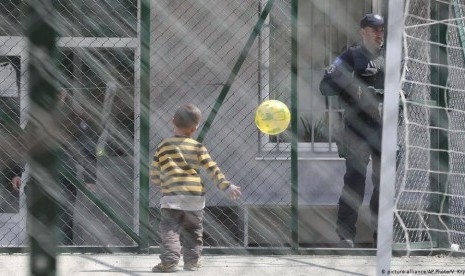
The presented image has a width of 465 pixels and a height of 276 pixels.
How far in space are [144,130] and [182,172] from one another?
0.88m

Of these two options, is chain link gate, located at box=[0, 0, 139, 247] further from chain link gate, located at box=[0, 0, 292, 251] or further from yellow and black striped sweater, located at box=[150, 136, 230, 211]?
yellow and black striped sweater, located at box=[150, 136, 230, 211]

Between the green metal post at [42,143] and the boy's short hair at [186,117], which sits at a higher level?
the green metal post at [42,143]

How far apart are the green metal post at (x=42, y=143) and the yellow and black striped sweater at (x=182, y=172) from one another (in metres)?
3.98

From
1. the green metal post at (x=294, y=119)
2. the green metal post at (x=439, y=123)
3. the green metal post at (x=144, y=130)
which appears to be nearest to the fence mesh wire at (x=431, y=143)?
the green metal post at (x=439, y=123)

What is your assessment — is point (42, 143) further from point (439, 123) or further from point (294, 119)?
point (439, 123)

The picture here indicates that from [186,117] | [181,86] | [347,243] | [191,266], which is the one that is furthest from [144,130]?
[347,243]

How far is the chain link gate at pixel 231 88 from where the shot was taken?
812 centimetres

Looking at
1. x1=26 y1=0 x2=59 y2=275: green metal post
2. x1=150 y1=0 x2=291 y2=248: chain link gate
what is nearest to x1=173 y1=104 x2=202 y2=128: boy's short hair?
x1=150 y1=0 x2=291 y2=248: chain link gate

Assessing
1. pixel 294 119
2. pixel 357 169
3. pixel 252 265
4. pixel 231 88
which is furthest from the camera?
pixel 231 88

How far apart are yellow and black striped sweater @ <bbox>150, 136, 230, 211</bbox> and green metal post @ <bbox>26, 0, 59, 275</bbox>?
3.98m

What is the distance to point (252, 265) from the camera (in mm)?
6684

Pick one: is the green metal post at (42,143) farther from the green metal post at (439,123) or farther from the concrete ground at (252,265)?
the green metal post at (439,123)

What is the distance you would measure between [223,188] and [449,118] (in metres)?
1.88

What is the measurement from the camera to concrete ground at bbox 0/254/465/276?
6.28m
